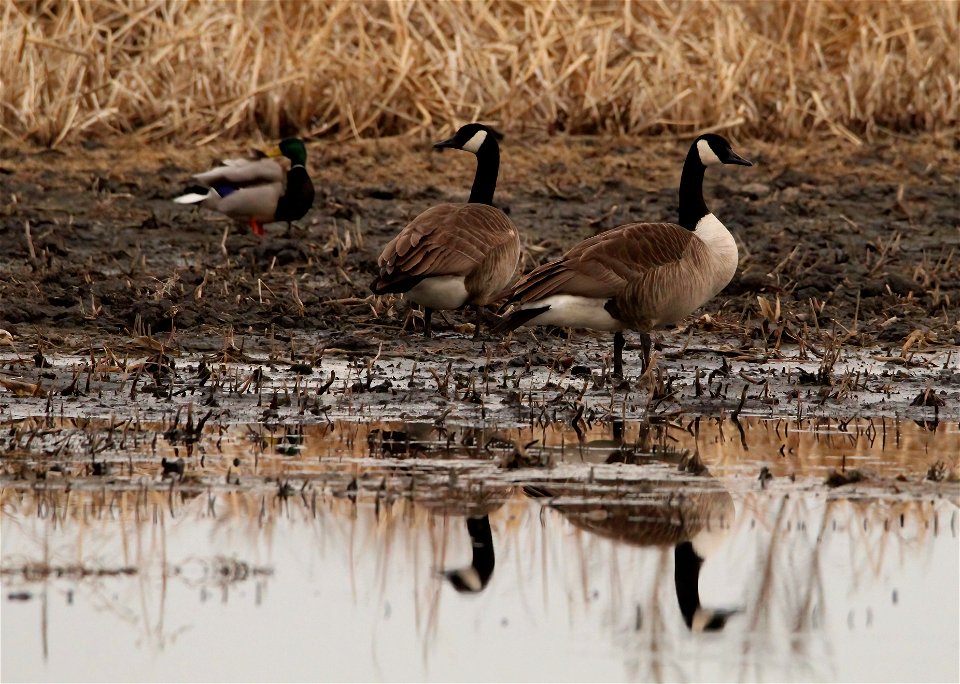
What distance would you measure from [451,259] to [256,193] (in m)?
3.52

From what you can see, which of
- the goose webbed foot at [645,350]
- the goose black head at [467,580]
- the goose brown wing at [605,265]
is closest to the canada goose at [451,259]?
the goose brown wing at [605,265]

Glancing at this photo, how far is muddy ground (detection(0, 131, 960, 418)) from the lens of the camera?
28.9 feet

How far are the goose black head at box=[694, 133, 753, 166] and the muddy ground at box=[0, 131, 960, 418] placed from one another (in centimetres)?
88

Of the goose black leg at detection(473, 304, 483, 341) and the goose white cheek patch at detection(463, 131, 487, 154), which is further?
the goose white cheek patch at detection(463, 131, 487, 154)

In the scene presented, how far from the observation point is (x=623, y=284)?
831cm

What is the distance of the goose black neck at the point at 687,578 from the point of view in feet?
15.4

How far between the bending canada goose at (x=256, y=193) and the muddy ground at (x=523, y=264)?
0.20 m

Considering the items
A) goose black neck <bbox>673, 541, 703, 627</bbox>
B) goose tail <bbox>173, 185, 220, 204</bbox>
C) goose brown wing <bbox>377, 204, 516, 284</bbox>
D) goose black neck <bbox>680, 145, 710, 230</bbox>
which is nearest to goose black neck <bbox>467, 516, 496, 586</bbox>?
goose black neck <bbox>673, 541, 703, 627</bbox>

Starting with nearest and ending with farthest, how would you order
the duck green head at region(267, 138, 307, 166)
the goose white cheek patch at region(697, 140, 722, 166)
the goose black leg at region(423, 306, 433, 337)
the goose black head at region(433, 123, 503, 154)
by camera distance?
1. the goose white cheek patch at region(697, 140, 722, 166)
2. the goose black leg at region(423, 306, 433, 337)
3. the goose black head at region(433, 123, 503, 154)
4. the duck green head at region(267, 138, 307, 166)

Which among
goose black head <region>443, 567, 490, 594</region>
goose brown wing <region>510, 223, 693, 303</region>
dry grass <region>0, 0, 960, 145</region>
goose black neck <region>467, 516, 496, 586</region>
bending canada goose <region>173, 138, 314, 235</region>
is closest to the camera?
goose black head <region>443, 567, 490, 594</region>

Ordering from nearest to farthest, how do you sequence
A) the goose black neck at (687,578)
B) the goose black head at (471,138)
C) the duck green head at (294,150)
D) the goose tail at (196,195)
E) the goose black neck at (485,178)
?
the goose black neck at (687,578)
the goose black neck at (485,178)
the goose black head at (471,138)
the goose tail at (196,195)
the duck green head at (294,150)

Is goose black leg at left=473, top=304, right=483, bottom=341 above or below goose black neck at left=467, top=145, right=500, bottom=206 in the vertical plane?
below

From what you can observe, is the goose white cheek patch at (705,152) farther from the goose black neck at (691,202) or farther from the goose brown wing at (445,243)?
the goose brown wing at (445,243)

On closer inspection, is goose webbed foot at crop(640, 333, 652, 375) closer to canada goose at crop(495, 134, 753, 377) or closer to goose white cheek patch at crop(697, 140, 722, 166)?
canada goose at crop(495, 134, 753, 377)
